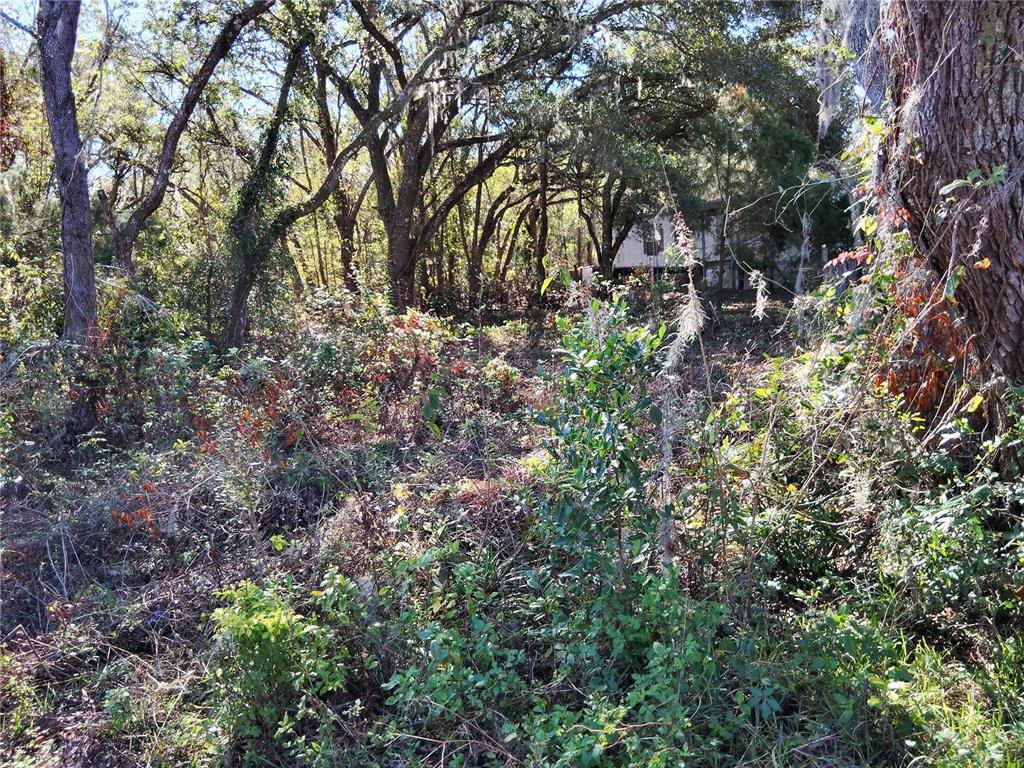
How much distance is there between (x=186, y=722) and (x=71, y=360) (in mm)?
4810

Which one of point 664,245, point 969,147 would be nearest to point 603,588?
point 969,147

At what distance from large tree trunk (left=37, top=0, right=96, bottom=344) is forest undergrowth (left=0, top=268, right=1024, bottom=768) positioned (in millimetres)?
3748

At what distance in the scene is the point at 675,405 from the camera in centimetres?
333

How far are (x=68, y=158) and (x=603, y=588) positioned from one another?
7.81 m

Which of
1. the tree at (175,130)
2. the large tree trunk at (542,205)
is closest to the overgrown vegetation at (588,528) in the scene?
the tree at (175,130)

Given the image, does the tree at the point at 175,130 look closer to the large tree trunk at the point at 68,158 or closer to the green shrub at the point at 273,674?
the large tree trunk at the point at 68,158

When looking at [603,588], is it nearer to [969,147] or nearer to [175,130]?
[969,147]

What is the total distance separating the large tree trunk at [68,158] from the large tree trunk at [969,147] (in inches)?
295

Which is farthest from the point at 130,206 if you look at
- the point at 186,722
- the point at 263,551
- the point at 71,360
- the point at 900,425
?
the point at 900,425

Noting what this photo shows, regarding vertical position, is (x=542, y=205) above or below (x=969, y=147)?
above

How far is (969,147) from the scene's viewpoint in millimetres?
3402

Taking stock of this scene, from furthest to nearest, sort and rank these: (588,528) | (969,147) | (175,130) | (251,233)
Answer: (251,233) → (175,130) → (969,147) → (588,528)

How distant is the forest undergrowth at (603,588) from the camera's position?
2887 millimetres

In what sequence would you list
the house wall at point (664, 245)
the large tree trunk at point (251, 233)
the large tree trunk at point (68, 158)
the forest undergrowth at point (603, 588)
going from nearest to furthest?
the forest undergrowth at point (603, 588) < the large tree trunk at point (68, 158) < the house wall at point (664, 245) < the large tree trunk at point (251, 233)
